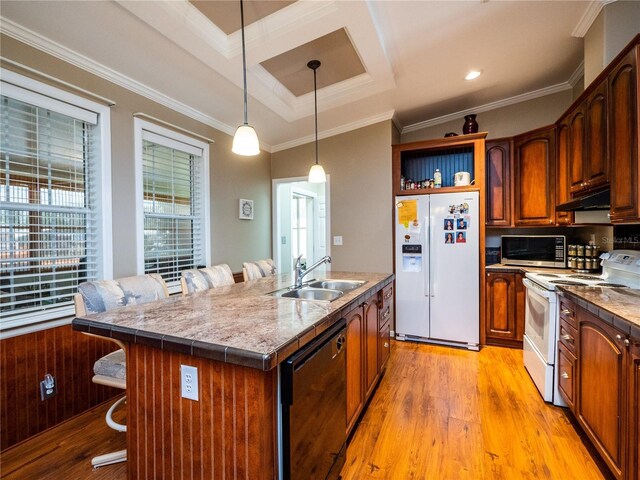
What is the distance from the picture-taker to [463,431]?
1.96 metres

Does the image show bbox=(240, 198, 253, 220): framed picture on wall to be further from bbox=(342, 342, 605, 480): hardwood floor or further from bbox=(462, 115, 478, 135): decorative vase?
bbox=(462, 115, 478, 135): decorative vase

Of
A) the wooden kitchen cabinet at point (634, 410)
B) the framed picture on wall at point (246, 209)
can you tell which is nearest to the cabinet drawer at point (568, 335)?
the wooden kitchen cabinet at point (634, 410)

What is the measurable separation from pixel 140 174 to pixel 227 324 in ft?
6.06

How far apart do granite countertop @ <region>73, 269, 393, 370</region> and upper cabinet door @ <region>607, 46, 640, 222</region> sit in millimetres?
1675

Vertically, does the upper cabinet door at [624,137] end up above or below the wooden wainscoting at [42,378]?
above

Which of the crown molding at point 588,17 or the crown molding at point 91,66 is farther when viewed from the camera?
the crown molding at point 588,17

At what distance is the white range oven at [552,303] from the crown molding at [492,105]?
7.50 ft

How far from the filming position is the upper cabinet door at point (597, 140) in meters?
2.06

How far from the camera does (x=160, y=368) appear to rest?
46.2 inches

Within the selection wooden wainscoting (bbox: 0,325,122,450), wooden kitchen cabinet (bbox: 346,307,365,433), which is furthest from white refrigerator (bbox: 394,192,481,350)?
wooden wainscoting (bbox: 0,325,122,450)

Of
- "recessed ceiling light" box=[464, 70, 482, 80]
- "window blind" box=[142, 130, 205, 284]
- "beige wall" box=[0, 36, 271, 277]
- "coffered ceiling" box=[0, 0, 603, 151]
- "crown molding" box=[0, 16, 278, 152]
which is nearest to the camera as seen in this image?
"crown molding" box=[0, 16, 278, 152]

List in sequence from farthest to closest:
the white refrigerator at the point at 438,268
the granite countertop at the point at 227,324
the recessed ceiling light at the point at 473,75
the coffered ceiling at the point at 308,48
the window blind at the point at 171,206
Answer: the white refrigerator at the point at 438,268 < the recessed ceiling light at the point at 473,75 < the window blind at the point at 171,206 < the coffered ceiling at the point at 308,48 < the granite countertop at the point at 227,324

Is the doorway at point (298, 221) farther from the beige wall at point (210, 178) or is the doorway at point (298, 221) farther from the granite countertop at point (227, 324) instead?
the granite countertop at point (227, 324)

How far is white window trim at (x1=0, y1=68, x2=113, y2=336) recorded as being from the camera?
1.75 metres
